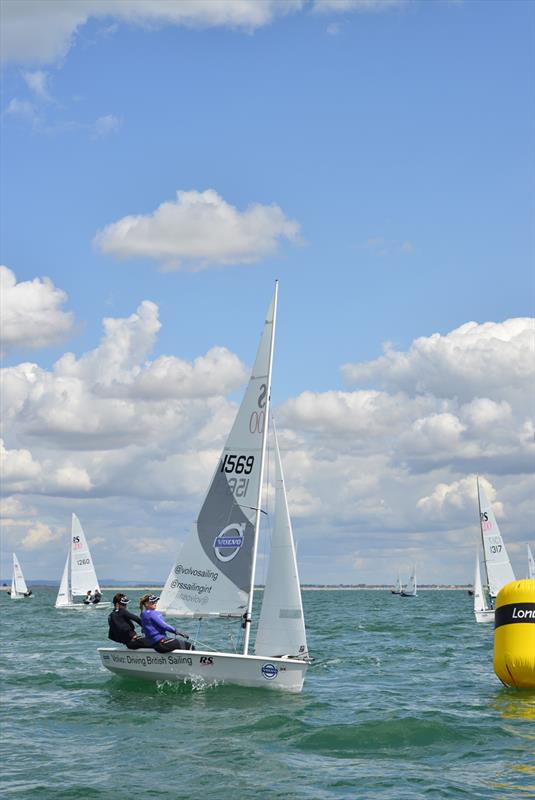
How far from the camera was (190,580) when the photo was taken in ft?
77.8

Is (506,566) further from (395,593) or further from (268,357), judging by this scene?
(395,593)

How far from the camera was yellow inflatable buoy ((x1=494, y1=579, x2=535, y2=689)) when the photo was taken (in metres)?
19.5

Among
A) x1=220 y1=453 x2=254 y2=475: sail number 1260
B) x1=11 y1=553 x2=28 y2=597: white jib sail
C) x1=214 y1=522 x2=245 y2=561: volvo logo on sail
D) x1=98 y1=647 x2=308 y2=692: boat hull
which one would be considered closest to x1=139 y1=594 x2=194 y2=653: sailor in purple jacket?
x1=98 y1=647 x2=308 y2=692: boat hull

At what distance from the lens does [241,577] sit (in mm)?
22766

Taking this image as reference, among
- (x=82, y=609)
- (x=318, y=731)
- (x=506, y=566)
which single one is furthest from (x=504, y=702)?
(x=82, y=609)

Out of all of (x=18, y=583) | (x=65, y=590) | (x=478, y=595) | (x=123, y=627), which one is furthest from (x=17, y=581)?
(x=123, y=627)

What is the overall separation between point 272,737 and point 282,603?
4684 mm

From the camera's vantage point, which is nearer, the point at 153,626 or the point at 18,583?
the point at 153,626

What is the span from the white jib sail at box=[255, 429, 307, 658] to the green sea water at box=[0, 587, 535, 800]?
1076mm

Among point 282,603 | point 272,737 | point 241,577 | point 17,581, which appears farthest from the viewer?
point 17,581

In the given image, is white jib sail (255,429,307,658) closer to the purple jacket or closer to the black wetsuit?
the purple jacket

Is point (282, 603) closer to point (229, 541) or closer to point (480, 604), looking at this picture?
point (229, 541)

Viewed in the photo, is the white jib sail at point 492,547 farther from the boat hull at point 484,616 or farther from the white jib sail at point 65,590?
the white jib sail at point 65,590

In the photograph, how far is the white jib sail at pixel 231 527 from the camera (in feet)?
75.3
